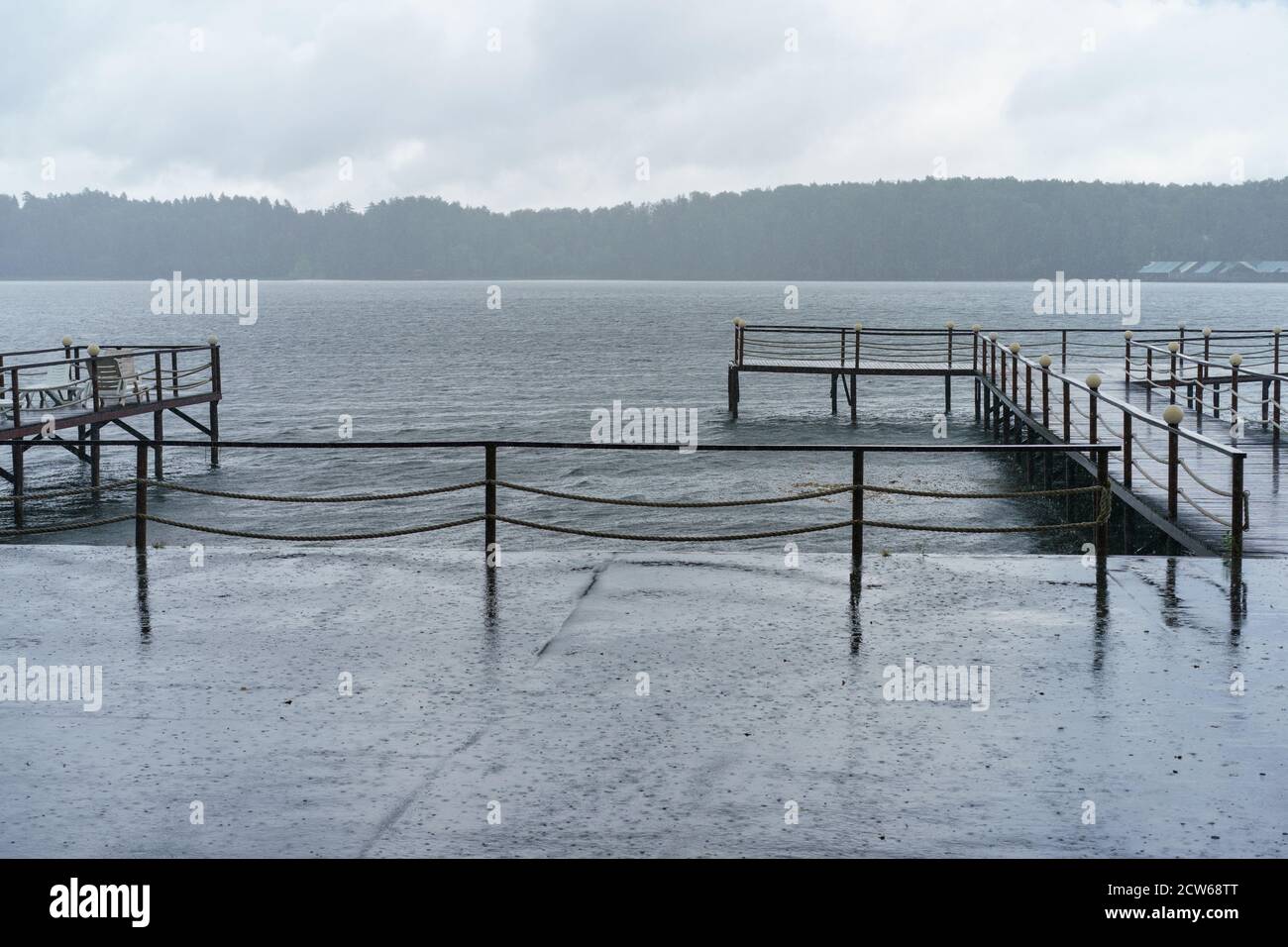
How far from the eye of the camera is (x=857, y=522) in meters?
10.8

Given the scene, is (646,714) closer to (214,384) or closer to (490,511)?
(490,511)

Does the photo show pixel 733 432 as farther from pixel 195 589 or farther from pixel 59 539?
pixel 195 589

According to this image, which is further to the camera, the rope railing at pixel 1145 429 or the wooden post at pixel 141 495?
the wooden post at pixel 141 495

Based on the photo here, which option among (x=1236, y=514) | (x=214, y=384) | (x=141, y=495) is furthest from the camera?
(x=214, y=384)

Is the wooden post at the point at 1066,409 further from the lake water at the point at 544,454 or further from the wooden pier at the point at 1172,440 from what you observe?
the lake water at the point at 544,454

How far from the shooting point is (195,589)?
34.9 feet

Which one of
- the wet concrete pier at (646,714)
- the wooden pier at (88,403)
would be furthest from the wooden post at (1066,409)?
the wooden pier at (88,403)

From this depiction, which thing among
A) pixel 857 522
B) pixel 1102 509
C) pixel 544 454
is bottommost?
pixel 544 454

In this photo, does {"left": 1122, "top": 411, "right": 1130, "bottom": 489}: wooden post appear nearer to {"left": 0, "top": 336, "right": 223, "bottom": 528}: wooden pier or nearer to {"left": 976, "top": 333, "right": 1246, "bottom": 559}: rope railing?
{"left": 976, "top": 333, "right": 1246, "bottom": 559}: rope railing

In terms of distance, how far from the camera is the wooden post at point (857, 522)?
35.1 ft

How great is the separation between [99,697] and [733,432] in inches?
1312

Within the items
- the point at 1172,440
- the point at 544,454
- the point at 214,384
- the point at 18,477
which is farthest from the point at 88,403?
the point at 1172,440
